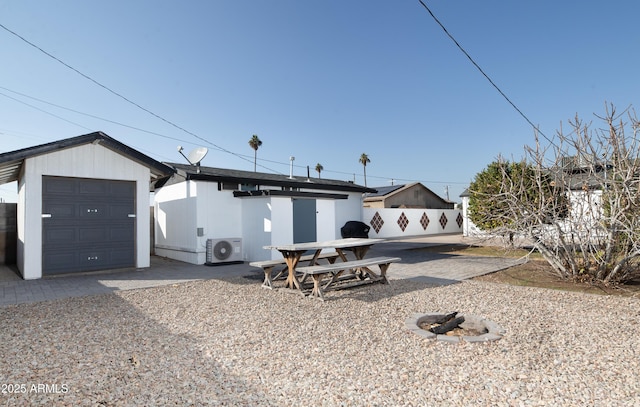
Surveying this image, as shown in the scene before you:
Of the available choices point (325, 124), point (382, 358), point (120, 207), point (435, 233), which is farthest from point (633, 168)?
point (435, 233)

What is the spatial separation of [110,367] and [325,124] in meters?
18.3

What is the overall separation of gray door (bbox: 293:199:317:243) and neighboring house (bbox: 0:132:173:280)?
411 centimetres

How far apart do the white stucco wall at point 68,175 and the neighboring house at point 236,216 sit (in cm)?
147

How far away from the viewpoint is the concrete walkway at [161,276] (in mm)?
6578

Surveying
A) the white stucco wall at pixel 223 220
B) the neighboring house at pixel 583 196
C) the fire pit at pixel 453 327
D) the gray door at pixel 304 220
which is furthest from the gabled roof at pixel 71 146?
the neighboring house at pixel 583 196

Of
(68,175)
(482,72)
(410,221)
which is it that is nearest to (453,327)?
(482,72)

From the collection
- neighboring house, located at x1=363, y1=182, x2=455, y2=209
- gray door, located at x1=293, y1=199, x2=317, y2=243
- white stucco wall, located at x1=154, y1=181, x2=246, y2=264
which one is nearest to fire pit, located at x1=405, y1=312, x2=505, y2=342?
gray door, located at x1=293, y1=199, x2=317, y2=243

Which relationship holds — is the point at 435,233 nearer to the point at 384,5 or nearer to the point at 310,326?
the point at 384,5

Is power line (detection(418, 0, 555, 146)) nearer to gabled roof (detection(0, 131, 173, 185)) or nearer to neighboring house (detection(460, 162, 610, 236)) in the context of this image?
neighboring house (detection(460, 162, 610, 236))

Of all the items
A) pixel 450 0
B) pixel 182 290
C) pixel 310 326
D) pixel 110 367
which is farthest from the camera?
pixel 450 0

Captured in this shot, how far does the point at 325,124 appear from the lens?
2020 centimetres

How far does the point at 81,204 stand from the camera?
8.67 m

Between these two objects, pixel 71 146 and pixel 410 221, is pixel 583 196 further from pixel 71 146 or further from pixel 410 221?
pixel 410 221

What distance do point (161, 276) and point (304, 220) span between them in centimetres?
488
